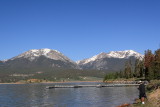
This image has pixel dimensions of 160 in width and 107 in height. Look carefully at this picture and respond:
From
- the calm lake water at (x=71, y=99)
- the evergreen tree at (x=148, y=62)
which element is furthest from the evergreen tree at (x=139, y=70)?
the calm lake water at (x=71, y=99)

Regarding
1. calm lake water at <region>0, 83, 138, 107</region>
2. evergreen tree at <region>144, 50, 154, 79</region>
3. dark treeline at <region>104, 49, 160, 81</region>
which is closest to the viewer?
calm lake water at <region>0, 83, 138, 107</region>

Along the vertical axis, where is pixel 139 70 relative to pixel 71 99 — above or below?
above

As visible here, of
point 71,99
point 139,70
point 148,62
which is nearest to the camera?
point 71,99

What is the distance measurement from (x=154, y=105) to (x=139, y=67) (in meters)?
144

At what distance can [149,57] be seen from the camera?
14650 centimetres

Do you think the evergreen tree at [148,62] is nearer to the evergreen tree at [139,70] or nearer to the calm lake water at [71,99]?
the evergreen tree at [139,70]

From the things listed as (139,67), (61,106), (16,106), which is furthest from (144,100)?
(139,67)

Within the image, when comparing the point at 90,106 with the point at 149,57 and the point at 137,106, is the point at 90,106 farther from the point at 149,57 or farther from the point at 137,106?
the point at 149,57

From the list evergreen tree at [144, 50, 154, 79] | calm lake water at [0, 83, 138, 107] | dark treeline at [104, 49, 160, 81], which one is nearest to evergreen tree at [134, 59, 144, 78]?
dark treeline at [104, 49, 160, 81]

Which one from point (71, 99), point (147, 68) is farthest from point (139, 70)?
point (71, 99)

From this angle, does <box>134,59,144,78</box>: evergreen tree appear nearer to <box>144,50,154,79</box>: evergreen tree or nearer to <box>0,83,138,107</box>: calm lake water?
<box>144,50,154,79</box>: evergreen tree

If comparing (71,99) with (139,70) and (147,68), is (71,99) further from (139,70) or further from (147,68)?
(139,70)

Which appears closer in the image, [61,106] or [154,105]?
[154,105]

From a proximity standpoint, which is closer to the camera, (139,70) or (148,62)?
(148,62)
